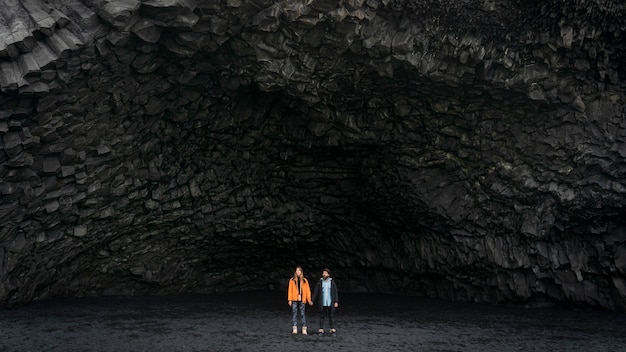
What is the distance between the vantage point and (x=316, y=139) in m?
21.3

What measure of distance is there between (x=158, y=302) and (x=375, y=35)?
39.7 feet

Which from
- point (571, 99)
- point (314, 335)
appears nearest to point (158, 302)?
point (314, 335)

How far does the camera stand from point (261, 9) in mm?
16266

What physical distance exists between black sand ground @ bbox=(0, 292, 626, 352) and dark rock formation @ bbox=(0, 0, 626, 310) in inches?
62.6

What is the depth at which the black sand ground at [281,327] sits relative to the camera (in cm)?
1353

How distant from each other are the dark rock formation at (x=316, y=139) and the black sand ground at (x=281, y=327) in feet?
5.22

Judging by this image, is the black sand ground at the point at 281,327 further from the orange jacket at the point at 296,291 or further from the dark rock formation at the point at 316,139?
the dark rock formation at the point at 316,139

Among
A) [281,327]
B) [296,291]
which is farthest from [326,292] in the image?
[281,327]

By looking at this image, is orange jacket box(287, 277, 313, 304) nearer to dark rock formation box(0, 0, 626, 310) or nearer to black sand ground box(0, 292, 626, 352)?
black sand ground box(0, 292, 626, 352)

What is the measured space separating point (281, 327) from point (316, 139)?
7.71 meters

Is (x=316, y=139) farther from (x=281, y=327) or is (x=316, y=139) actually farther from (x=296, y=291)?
(x=296, y=291)

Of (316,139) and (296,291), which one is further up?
(316,139)

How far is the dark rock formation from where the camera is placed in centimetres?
1584

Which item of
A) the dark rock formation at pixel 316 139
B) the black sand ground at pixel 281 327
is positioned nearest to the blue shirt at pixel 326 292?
the black sand ground at pixel 281 327
